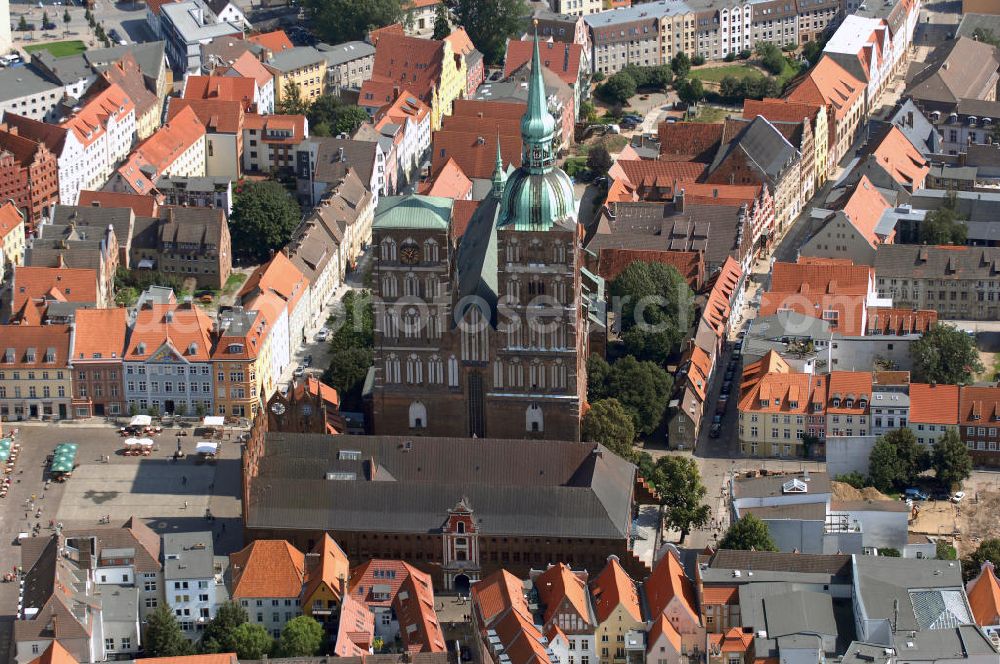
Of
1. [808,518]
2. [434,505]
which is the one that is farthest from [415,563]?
[808,518]

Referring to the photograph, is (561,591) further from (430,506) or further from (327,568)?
(327,568)

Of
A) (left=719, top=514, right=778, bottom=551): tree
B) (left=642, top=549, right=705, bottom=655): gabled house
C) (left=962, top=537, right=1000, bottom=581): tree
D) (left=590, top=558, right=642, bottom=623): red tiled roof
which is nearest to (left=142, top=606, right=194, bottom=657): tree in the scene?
(left=590, top=558, right=642, bottom=623): red tiled roof

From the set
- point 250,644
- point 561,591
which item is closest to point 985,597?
point 561,591

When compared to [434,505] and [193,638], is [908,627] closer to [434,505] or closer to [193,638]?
[434,505]

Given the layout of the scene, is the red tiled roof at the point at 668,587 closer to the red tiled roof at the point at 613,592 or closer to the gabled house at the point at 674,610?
the gabled house at the point at 674,610

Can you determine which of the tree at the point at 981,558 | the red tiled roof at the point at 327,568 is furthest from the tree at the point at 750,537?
the red tiled roof at the point at 327,568

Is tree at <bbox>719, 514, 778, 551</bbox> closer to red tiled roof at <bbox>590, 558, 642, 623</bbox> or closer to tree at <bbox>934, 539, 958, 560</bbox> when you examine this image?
red tiled roof at <bbox>590, 558, 642, 623</bbox>
